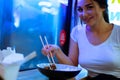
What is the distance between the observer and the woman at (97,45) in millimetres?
1338

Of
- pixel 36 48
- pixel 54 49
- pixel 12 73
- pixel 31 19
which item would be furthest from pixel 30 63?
pixel 12 73

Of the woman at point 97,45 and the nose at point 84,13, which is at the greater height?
the nose at point 84,13

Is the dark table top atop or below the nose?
below

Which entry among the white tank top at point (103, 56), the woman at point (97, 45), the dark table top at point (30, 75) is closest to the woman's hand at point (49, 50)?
the woman at point (97, 45)

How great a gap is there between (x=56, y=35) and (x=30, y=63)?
393mm

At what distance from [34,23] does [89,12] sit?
0.56 meters

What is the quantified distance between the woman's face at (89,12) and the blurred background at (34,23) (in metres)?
0.45

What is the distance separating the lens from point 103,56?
135cm

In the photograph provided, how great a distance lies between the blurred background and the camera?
1.48 meters

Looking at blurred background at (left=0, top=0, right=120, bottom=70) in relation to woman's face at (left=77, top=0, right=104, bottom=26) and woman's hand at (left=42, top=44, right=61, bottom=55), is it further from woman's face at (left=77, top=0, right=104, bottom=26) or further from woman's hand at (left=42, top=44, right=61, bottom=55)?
woman's face at (left=77, top=0, right=104, bottom=26)

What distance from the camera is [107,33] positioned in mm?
1413

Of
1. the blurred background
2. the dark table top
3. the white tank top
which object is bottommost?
the dark table top

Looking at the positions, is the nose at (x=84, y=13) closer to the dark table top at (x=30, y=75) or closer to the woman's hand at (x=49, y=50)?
the woman's hand at (x=49, y=50)

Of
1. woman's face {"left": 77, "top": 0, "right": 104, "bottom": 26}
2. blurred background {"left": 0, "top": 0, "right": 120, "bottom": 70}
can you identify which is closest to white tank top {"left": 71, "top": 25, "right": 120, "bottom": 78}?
woman's face {"left": 77, "top": 0, "right": 104, "bottom": 26}
